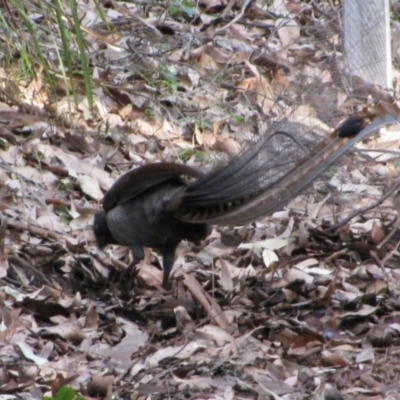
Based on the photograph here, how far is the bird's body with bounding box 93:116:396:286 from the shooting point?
14.3 feet

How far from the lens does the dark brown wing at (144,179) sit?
4898 millimetres

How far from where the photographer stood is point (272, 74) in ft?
24.5

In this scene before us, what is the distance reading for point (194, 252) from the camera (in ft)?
18.9

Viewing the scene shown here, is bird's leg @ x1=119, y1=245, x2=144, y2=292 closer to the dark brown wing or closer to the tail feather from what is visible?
the dark brown wing

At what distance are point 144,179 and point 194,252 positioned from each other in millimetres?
863

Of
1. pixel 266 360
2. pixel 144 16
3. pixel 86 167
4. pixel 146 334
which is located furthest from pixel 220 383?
pixel 144 16

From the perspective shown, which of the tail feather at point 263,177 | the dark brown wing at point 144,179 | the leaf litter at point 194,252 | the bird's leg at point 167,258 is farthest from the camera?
the bird's leg at point 167,258

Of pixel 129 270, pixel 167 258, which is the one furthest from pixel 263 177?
pixel 129 270

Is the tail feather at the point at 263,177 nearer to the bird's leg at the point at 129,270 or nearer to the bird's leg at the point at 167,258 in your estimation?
the bird's leg at the point at 167,258

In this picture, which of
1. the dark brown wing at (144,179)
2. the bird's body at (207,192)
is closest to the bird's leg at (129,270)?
the bird's body at (207,192)

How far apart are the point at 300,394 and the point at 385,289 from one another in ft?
4.28

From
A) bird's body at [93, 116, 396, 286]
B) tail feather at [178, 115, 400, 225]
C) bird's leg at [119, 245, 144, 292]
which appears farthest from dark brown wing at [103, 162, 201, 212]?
bird's leg at [119, 245, 144, 292]

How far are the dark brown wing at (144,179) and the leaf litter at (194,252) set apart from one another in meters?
0.38

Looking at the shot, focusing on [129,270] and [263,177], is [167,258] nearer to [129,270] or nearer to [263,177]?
[129,270]
